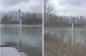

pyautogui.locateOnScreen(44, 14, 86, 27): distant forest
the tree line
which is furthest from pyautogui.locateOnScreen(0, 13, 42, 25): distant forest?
pyautogui.locateOnScreen(44, 14, 86, 27): distant forest

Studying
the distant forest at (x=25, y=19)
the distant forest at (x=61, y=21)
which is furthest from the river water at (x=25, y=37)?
the distant forest at (x=61, y=21)

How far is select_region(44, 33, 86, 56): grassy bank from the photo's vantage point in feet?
18.0

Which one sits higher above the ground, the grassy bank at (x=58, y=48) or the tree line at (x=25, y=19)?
the tree line at (x=25, y=19)

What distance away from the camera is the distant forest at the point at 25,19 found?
5441 millimetres

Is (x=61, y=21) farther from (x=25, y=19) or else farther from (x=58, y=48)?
(x=25, y=19)

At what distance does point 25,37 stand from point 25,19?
0.36m

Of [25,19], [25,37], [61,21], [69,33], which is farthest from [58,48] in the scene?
[25,19]

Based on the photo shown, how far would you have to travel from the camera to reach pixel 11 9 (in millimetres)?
5492

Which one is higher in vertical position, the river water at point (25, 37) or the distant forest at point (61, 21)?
the distant forest at point (61, 21)

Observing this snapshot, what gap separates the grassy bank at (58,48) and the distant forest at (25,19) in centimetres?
34

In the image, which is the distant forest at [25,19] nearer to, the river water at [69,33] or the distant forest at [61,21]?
the distant forest at [61,21]

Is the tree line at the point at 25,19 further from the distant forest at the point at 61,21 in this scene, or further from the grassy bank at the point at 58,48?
the grassy bank at the point at 58,48

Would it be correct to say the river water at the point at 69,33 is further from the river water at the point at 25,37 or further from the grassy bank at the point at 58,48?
the river water at the point at 25,37

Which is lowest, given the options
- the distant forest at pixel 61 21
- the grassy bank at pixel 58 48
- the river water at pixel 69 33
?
the grassy bank at pixel 58 48
